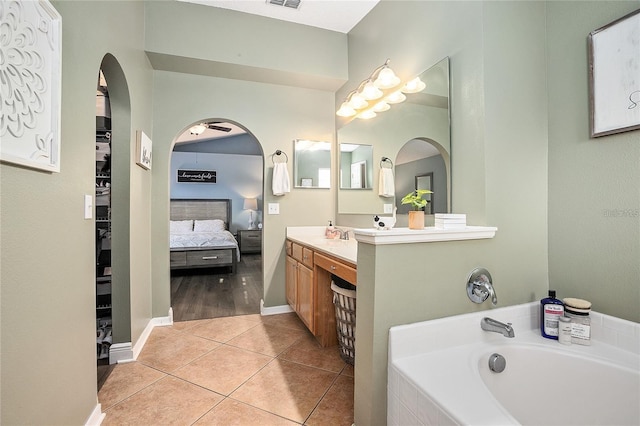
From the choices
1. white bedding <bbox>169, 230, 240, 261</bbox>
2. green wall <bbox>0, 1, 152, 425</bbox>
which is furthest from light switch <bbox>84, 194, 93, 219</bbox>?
white bedding <bbox>169, 230, 240, 261</bbox>

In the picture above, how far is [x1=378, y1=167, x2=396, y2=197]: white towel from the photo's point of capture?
7.81 ft

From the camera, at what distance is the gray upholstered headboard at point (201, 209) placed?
6902mm

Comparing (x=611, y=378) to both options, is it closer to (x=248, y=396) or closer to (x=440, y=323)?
(x=440, y=323)

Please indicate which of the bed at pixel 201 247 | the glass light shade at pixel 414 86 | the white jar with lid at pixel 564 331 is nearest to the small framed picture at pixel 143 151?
the glass light shade at pixel 414 86

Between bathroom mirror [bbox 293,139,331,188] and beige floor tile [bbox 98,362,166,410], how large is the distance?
2.02 metres

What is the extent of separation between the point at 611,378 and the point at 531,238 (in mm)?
674

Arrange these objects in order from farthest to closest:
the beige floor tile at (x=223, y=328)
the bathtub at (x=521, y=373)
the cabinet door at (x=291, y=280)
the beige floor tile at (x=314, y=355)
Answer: the cabinet door at (x=291, y=280) → the beige floor tile at (x=223, y=328) → the beige floor tile at (x=314, y=355) → the bathtub at (x=521, y=373)

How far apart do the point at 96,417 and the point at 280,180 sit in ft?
7.18

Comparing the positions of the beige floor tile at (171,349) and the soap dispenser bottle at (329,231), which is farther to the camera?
the soap dispenser bottle at (329,231)

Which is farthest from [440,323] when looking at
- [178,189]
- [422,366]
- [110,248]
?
[178,189]

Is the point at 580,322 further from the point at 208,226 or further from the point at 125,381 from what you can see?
the point at 208,226

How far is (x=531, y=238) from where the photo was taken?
1.64m

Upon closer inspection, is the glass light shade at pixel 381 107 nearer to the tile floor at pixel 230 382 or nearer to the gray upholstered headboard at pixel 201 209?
the tile floor at pixel 230 382

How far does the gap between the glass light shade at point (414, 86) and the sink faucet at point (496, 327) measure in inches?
56.3
